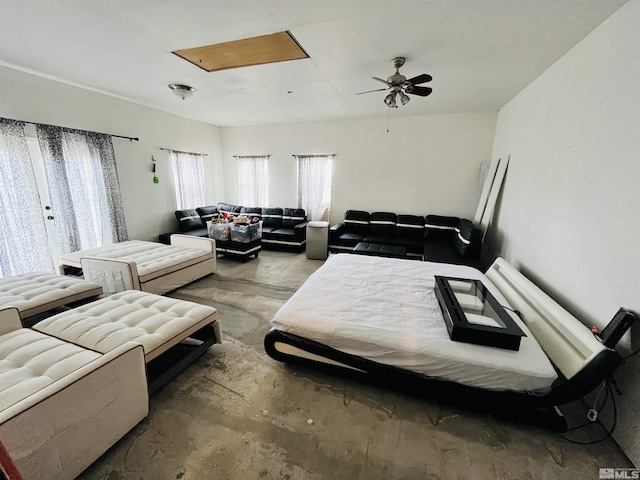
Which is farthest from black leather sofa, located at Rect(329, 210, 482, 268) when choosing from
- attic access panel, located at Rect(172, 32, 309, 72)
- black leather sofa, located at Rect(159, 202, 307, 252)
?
attic access panel, located at Rect(172, 32, 309, 72)

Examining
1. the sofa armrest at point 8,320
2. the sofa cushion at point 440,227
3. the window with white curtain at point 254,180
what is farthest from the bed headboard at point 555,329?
the window with white curtain at point 254,180

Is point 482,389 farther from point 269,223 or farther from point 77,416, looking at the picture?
point 269,223

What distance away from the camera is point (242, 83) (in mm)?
3262

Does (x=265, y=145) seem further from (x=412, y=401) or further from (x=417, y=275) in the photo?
(x=412, y=401)

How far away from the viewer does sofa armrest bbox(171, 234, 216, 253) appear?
381 cm

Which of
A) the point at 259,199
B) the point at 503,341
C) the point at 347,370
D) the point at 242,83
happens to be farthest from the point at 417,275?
the point at 259,199

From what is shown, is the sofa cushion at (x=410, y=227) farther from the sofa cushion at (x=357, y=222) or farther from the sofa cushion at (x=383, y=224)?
the sofa cushion at (x=357, y=222)

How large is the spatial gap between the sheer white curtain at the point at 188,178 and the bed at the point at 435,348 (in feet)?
14.3

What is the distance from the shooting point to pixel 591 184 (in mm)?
1868

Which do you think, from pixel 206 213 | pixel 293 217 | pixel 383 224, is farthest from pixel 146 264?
pixel 383 224

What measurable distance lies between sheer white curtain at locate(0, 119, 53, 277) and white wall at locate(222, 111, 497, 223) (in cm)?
389

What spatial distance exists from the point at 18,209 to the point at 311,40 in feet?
13.1

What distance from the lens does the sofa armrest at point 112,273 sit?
2.76 meters

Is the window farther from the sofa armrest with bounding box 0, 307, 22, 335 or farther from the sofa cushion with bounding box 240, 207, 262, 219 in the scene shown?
the sofa cushion with bounding box 240, 207, 262, 219
